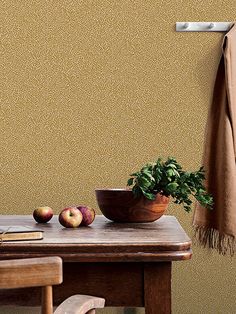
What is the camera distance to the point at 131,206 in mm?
2271

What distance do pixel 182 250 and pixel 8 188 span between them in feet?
4.65

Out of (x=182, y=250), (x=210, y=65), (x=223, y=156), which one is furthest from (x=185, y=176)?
(x=210, y=65)

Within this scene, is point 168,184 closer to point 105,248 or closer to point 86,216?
point 86,216

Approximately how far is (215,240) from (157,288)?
4.09 feet

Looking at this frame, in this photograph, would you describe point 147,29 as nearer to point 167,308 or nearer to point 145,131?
point 145,131

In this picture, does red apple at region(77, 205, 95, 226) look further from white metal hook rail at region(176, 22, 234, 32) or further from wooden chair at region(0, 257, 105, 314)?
white metal hook rail at region(176, 22, 234, 32)

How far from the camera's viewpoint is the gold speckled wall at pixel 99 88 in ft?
10.0

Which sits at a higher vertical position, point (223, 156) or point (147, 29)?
point (147, 29)

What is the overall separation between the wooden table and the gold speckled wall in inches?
48.7

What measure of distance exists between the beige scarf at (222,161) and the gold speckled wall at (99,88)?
6cm

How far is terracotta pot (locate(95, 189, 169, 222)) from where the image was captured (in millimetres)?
2270

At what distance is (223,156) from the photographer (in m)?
2.96

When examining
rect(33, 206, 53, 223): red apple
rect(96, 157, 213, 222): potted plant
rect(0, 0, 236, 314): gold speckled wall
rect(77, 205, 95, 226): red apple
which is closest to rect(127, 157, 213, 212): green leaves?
rect(96, 157, 213, 222): potted plant

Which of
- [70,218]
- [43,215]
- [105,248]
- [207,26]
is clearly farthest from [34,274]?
[207,26]
